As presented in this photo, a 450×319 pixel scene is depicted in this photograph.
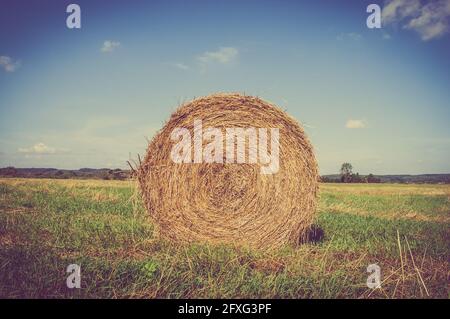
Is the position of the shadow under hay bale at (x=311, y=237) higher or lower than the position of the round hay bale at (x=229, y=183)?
lower

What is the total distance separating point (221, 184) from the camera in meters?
6.37

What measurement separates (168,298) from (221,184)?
9.56 ft

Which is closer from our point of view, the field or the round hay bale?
the field

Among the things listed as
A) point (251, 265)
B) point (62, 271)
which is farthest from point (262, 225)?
point (62, 271)

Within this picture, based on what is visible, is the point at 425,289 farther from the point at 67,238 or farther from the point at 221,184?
the point at 67,238

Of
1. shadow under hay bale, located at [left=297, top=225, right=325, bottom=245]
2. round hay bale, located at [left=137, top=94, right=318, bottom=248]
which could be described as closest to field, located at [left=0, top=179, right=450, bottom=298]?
shadow under hay bale, located at [left=297, top=225, right=325, bottom=245]

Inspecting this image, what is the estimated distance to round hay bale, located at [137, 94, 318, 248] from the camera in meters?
6.12

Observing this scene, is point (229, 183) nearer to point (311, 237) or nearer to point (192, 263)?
point (311, 237)

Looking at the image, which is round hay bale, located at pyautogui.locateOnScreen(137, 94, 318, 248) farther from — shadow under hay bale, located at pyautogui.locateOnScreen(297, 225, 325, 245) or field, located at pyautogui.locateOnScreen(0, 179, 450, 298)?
field, located at pyautogui.locateOnScreen(0, 179, 450, 298)

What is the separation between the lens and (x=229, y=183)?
6.36 m

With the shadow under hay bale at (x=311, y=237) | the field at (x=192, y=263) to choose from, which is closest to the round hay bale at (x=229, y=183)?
the shadow under hay bale at (x=311, y=237)

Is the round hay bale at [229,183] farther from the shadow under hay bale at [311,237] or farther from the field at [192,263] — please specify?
the field at [192,263]

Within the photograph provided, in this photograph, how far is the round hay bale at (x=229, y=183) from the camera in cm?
612

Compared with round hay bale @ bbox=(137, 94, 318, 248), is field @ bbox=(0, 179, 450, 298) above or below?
below
